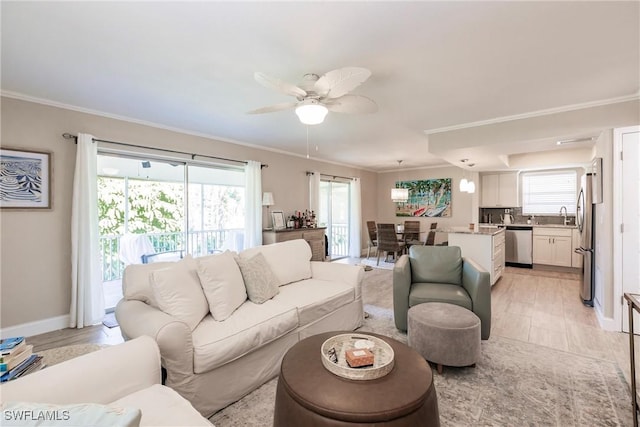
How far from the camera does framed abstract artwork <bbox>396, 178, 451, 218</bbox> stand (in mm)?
7539

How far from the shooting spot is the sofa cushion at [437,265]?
306 cm

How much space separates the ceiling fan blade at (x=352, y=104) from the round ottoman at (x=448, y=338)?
1.76m

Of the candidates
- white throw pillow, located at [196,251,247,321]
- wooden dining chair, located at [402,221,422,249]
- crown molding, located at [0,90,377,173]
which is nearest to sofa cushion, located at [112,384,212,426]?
white throw pillow, located at [196,251,247,321]

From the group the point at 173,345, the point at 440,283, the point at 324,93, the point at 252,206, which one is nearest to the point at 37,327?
the point at 173,345

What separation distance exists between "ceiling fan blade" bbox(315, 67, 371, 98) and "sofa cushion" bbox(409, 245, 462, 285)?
201 centimetres

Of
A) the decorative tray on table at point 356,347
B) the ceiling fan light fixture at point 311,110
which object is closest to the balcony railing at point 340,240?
the ceiling fan light fixture at point 311,110

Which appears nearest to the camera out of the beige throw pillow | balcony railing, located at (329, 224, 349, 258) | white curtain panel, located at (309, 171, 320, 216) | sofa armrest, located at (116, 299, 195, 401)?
sofa armrest, located at (116, 299, 195, 401)

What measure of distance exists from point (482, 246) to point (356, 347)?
137 inches

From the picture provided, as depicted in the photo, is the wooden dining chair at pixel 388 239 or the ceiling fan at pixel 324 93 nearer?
the ceiling fan at pixel 324 93

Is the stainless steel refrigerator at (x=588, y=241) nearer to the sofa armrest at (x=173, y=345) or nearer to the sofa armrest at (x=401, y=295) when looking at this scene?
the sofa armrest at (x=401, y=295)

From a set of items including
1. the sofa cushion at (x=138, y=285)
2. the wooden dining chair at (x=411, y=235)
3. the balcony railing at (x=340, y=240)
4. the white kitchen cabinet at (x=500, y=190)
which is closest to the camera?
the sofa cushion at (x=138, y=285)

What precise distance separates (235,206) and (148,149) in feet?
5.54

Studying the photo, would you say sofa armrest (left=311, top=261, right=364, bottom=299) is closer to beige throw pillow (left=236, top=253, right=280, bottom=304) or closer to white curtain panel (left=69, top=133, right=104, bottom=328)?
beige throw pillow (left=236, top=253, right=280, bottom=304)

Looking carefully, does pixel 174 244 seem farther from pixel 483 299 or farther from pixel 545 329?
pixel 545 329
